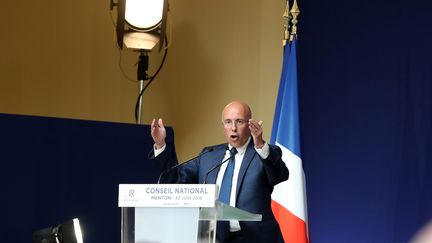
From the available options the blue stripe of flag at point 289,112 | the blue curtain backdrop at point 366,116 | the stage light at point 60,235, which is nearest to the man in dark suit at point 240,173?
the stage light at point 60,235

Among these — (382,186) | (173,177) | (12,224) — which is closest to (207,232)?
(173,177)

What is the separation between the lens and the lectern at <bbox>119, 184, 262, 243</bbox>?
74.3 inches

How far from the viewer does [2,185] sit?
2801 mm

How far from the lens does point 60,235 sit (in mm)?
2422

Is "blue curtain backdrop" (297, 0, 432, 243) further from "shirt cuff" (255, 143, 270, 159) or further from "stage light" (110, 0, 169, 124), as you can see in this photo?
"shirt cuff" (255, 143, 270, 159)

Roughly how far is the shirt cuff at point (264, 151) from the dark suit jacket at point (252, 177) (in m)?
0.03

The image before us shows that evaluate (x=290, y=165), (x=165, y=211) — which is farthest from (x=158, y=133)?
(x=290, y=165)

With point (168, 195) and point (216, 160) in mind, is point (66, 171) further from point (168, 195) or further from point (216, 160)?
point (168, 195)

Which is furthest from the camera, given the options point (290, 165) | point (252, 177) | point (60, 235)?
point (290, 165)

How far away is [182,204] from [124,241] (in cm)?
21

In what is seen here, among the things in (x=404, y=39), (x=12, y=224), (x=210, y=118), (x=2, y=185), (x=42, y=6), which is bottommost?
(x=12, y=224)

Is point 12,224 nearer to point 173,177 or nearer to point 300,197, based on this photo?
point 173,177

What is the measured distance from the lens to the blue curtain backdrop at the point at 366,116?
391 centimetres

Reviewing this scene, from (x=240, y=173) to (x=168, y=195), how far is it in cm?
104
